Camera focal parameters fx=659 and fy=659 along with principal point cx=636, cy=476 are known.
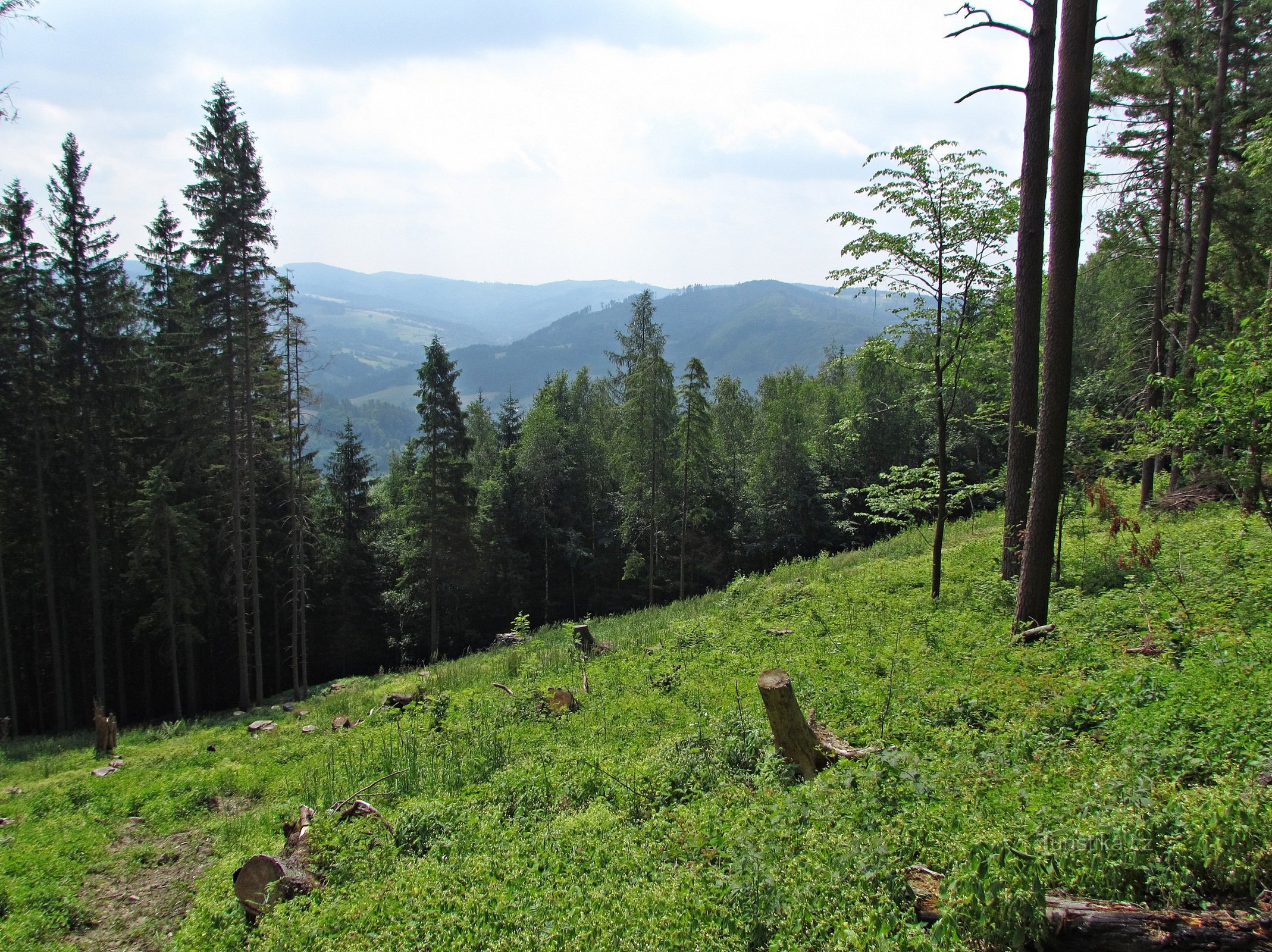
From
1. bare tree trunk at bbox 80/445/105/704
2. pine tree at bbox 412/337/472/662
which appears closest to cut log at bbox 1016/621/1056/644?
bare tree trunk at bbox 80/445/105/704

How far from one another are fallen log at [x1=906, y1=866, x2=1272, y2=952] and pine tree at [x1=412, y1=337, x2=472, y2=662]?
27.7m

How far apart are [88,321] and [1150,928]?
27.2m

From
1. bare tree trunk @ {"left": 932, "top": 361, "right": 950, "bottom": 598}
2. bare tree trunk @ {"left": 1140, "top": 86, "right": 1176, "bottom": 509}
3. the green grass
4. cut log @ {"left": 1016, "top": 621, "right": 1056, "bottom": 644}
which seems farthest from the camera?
bare tree trunk @ {"left": 1140, "top": 86, "right": 1176, "bottom": 509}

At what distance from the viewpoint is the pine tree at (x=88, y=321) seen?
1967 centimetres

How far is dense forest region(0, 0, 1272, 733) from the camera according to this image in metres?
9.34

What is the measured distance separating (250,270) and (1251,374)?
72.1 feet

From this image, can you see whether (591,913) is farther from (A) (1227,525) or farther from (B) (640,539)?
(B) (640,539)

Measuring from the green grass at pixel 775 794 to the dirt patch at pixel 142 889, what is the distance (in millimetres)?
151

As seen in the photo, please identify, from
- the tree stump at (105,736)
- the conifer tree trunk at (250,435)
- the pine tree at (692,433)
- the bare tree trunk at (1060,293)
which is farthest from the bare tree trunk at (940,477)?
the conifer tree trunk at (250,435)

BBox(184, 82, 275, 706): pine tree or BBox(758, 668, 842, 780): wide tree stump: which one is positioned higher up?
BBox(184, 82, 275, 706): pine tree

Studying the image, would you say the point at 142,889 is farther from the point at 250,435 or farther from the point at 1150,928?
the point at 250,435

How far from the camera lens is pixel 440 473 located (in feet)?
97.0

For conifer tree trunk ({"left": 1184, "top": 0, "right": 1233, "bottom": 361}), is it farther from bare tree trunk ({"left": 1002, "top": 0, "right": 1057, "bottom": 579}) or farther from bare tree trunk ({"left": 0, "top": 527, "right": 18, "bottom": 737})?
bare tree trunk ({"left": 0, "top": 527, "right": 18, "bottom": 737})

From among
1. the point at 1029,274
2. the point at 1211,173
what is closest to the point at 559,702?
the point at 1029,274
